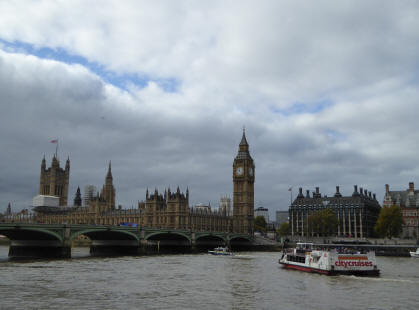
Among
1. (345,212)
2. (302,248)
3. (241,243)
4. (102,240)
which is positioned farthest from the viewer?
(345,212)

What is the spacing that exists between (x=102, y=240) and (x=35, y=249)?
19.0 meters

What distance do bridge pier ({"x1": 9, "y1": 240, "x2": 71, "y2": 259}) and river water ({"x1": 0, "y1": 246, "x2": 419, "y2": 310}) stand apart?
20.7 meters

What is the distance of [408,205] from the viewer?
447 feet

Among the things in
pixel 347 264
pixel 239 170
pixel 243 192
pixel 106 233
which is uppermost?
pixel 239 170

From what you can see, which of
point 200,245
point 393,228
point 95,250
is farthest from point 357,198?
point 95,250

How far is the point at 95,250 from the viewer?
286 ft

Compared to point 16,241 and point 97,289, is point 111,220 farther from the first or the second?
point 97,289

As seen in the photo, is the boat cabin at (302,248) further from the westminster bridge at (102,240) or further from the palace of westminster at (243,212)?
the palace of westminster at (243,212)

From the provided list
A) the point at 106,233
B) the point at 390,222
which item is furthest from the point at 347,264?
the point at 390,222

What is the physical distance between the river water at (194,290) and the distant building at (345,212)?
96.2 metres

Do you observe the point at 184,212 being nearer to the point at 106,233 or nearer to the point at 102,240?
the point at 102,240

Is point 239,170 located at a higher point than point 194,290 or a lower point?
higher

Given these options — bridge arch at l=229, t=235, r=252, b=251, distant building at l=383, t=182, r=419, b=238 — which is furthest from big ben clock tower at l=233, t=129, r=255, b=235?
distant building at l=383, t=182, r=419, b=238

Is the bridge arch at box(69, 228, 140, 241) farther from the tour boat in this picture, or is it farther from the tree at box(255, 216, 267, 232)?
the tree at box(255, 216, 267, 232)
